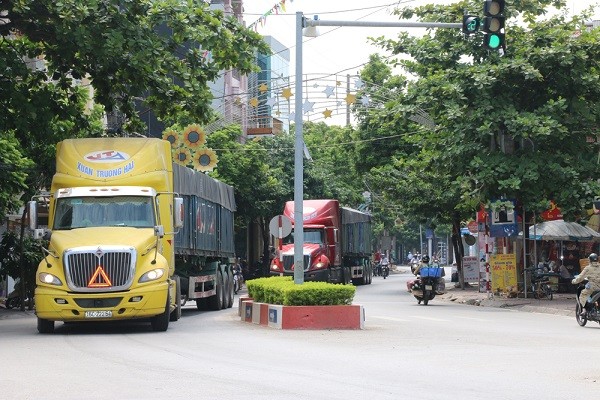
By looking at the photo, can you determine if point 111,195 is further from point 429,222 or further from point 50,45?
point 429,222

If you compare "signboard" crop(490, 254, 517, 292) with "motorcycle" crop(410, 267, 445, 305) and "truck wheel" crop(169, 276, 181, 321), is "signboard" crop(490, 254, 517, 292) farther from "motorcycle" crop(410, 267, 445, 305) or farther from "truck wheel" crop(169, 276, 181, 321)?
"truck wheel" crop(169, 276, 181, 321)

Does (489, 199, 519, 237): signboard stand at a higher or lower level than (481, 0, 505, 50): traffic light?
lower

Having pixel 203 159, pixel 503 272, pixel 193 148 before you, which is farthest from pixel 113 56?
Result: pixel 203 159

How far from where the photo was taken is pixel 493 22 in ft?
63.6

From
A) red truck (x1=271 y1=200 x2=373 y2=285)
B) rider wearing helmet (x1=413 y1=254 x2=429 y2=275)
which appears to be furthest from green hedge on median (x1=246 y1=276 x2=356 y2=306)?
red truck (x1=271 y1=200 x2=373 y2=285)

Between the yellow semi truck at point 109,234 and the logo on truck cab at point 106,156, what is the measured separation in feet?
0.07

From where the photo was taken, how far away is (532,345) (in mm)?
19703

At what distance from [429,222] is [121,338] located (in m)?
38.8

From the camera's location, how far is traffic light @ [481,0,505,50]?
19.1 metres

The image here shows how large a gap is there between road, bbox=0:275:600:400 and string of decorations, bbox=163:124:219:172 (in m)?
17.2

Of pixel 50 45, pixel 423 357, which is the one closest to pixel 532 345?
pixel 423 357

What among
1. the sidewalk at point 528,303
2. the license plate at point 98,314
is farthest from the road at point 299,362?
the sidewalk at point 528,303

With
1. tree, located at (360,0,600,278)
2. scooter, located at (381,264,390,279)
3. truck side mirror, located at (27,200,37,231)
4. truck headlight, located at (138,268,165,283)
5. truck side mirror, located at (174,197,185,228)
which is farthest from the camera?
scooter, located at (381,264,390,279)

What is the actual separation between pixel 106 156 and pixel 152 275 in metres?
2.93
